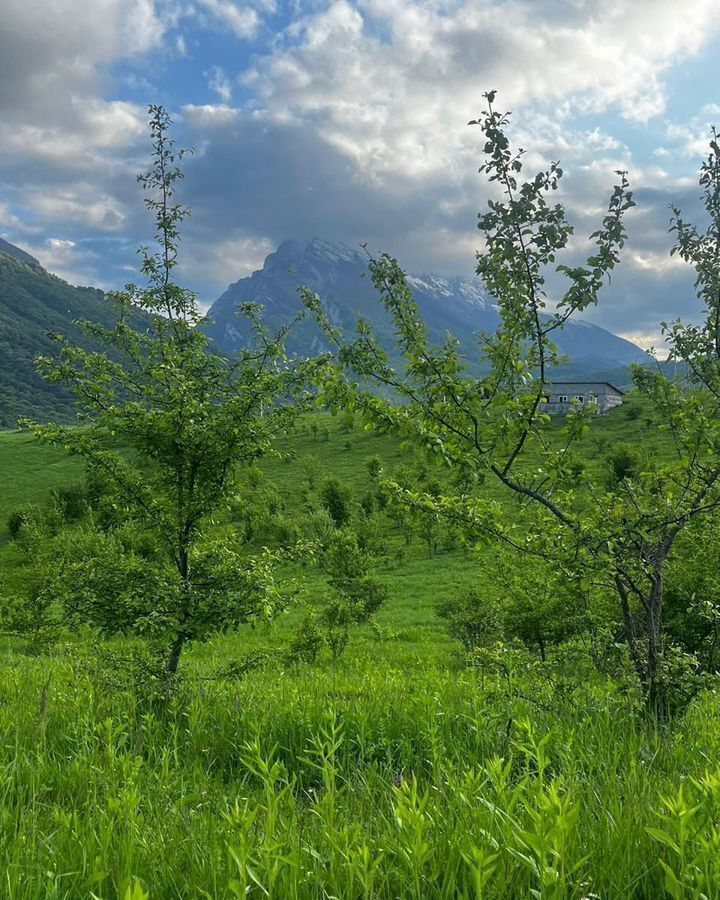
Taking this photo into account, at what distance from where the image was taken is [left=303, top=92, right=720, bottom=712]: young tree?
4715 mm

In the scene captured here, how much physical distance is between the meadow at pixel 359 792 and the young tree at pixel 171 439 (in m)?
0.89

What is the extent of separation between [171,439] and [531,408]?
4.70 m

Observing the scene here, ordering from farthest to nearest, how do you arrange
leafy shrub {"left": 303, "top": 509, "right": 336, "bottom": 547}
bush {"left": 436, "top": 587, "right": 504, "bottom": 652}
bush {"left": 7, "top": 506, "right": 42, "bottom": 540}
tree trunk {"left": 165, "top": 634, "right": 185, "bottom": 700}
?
1. bush {"left": 7, "top": 506, "right": 42, "bottom": 540}
2. leafy shrub {"left": 303, "top": 509, "right": 336, "bottom": 547}
3. bush {"left": 436, "top": 587, "right": 504, "bottom": 652}
4. tree trunk {"left": 165, "top": 634, "right": 185, "bottom": 700}

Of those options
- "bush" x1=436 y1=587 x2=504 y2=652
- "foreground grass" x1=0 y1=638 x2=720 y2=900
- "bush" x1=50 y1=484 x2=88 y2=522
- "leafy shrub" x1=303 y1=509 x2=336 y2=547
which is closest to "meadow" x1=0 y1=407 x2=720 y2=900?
"foreground grass" x1=0 y1=638 x2=720 y2=900

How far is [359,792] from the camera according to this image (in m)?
3.14

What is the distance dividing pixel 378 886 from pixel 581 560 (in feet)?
10.2

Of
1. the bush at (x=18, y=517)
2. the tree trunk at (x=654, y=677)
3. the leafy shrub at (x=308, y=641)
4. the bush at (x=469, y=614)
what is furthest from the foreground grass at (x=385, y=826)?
the bush at (x=18, y=517)

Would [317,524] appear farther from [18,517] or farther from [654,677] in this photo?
[654,677]

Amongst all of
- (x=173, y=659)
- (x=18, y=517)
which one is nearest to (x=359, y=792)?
(x=173, y=659)

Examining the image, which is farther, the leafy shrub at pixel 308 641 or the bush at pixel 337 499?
the bush at pixel 337 499

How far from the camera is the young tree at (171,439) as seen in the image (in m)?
6.92

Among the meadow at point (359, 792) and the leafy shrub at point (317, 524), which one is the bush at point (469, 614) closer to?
the meadow at point (359, 792)

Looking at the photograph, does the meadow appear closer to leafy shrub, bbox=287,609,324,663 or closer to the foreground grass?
the foreground grass

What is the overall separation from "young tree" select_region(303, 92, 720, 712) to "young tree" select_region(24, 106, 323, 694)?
7.56ft
